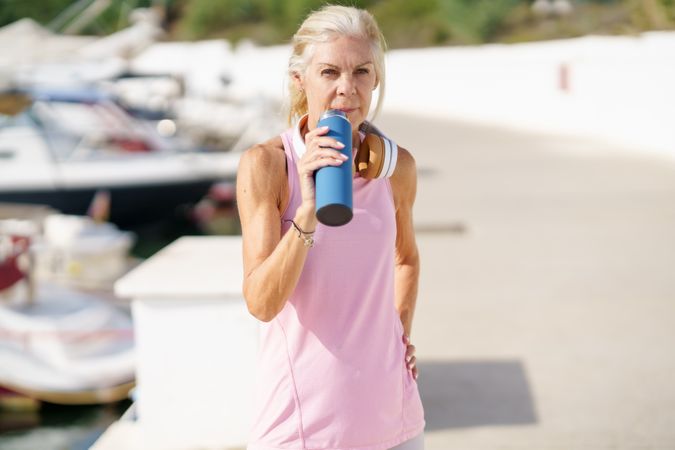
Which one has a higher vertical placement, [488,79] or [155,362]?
[488,79]

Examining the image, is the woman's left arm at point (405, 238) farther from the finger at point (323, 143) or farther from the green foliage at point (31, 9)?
the green foliage at point (31, 9)

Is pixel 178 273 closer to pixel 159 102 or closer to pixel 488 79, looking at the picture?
pixel 159 102

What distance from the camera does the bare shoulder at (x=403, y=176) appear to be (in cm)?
207

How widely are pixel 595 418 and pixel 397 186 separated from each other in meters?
2.91

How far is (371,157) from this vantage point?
1884 mm

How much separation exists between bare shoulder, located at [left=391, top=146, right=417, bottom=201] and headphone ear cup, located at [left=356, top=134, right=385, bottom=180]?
0.17 meters

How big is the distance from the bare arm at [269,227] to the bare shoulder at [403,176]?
30 centimetres

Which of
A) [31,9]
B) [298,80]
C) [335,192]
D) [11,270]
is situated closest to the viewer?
[335,192]

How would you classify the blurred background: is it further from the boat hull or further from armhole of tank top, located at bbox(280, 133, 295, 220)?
armhole of tank top, located at bbox(280, 133, 295, 220)

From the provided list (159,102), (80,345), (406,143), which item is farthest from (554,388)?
(159,102)

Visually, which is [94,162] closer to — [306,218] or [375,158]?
[375,158]

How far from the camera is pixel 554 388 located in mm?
4988

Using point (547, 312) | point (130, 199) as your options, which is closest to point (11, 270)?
point (547, 312)

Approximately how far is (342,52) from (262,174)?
0.29 m
